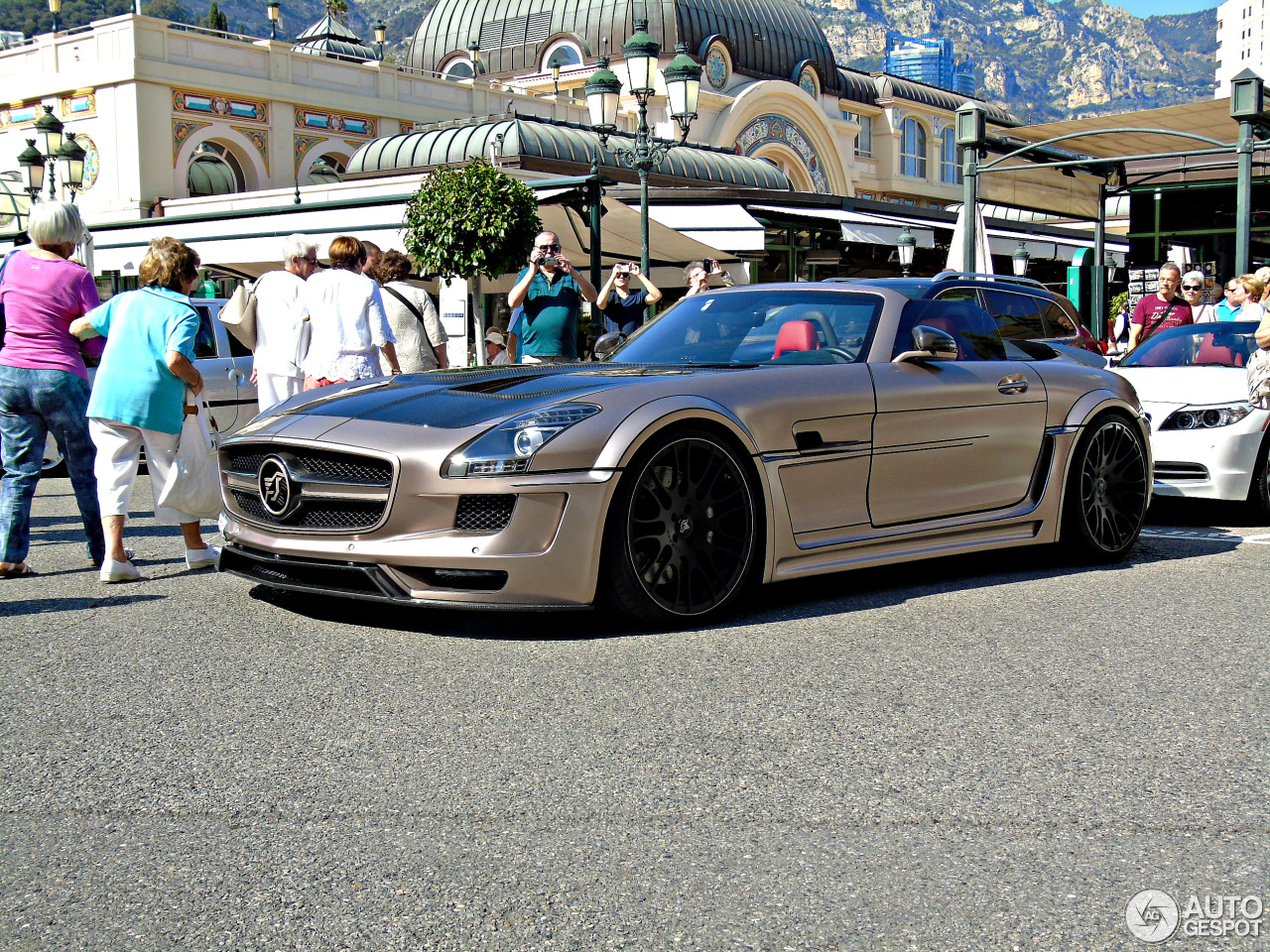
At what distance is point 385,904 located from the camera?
8.52 feet

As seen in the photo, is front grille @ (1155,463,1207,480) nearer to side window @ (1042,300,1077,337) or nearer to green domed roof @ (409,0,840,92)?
side window @ (1042,300,1077,337)

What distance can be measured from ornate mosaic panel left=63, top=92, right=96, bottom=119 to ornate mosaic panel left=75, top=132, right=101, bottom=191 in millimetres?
662

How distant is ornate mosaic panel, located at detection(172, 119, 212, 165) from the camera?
35969mm

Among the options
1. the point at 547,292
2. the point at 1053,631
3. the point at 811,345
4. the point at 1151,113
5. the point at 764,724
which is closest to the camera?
the point at 764,724

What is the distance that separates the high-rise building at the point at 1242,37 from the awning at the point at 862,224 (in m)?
154

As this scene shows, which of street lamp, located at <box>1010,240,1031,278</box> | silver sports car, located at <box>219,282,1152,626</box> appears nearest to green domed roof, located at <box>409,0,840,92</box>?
street lamp, located at <box>1010,240,1031,278</box>

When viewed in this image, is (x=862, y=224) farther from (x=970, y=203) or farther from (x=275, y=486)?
(x=275, y=486)

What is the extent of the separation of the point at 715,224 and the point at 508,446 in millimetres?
16644

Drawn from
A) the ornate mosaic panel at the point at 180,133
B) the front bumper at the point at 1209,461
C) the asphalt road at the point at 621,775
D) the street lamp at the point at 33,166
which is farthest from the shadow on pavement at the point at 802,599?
the ornate mosaic panel at the point at 180,133

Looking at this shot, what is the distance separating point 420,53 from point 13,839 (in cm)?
5730

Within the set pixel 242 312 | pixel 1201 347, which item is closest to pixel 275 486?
pixel 242 312

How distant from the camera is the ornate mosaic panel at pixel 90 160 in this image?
118ft

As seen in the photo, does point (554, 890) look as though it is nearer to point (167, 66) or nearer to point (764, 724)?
point (764, 724)

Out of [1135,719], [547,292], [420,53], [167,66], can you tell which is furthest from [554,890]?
[420,53]
